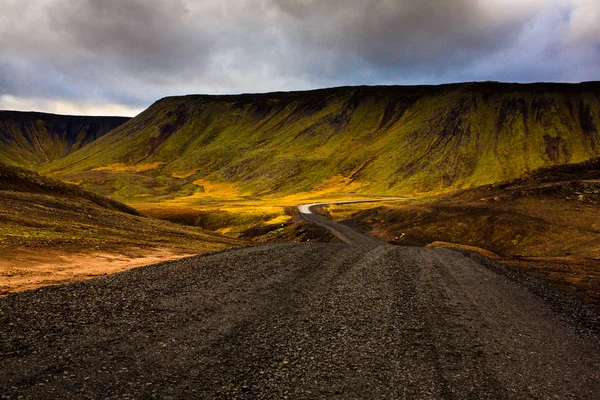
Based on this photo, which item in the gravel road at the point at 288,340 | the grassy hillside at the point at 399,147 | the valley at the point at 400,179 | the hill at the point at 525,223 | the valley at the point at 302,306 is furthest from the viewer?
the grassy hillside at the point at 399,147

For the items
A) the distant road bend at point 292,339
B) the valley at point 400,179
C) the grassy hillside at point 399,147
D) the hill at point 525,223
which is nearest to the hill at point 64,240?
the valley at point 400,179

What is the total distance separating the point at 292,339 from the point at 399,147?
5871 inches

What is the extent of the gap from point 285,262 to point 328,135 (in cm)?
16476

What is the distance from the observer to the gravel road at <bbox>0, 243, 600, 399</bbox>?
6785mm

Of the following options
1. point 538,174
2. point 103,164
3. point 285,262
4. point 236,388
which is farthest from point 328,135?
point 236,388

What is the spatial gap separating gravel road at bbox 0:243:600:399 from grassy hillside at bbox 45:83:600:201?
113129 millimetres

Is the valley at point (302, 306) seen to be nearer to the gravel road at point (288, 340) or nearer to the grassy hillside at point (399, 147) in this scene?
the gravel road at point (288, 340)

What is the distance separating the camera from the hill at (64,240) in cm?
1508

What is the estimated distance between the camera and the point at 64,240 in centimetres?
2059

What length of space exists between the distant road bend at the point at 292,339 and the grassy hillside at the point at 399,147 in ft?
370

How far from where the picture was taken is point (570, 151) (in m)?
129

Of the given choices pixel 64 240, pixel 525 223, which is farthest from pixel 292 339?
pixel 525 223

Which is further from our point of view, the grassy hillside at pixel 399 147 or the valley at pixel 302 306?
A: the grassy hillside at pixel 399 147

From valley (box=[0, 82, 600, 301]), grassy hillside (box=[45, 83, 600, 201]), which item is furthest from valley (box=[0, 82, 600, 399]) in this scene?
grassy hillside (box=[45, 83, 600, 201])
